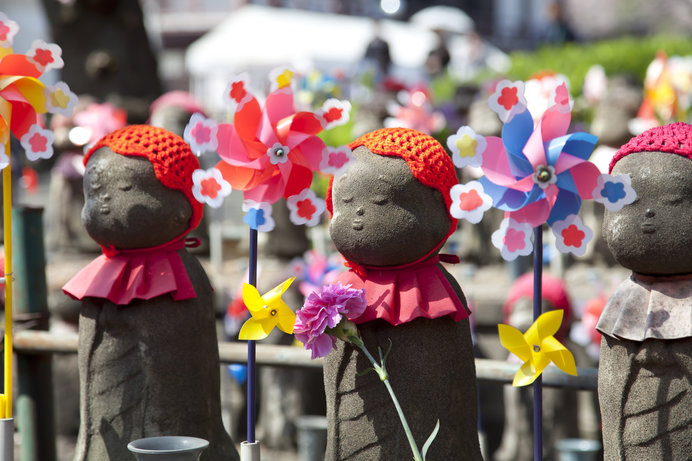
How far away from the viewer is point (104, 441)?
A: 10.6ft

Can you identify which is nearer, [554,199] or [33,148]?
[554,199]

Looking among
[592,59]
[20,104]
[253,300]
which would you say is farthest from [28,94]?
[592,59]

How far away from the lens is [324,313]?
2.71 metres

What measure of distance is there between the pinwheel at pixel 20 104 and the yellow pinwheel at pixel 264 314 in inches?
33.5

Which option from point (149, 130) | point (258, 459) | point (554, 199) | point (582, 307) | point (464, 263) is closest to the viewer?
point (554, 199)

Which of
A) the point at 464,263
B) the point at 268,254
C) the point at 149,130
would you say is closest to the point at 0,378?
the point at 149,130

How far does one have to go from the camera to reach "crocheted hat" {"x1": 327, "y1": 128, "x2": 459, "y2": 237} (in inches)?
113

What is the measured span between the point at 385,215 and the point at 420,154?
0.69ft

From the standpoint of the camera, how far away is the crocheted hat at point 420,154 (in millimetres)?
2881

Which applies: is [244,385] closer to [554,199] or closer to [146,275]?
[146,275]

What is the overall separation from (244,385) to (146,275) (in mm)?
3223

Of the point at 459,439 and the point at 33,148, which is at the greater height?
the point at 33,148

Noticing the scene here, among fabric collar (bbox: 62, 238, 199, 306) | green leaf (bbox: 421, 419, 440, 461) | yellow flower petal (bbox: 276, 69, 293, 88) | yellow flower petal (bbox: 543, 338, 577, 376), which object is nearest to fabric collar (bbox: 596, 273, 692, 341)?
yellow flower petal (bbox: 543, 338, 577, 376)

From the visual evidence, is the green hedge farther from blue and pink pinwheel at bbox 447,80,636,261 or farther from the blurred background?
blue and pink pinwheel at bbox 447,80,636,261
